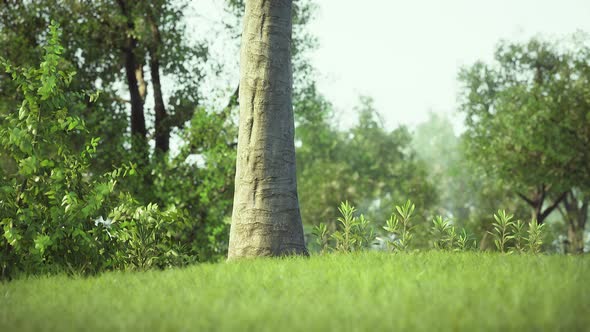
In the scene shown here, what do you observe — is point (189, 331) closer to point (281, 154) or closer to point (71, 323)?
point (71, 323)

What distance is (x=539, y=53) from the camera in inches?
1102

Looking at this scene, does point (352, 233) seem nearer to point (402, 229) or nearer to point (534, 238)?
point (402, 229)

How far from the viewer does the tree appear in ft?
71.6

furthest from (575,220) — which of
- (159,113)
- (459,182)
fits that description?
(459,182)

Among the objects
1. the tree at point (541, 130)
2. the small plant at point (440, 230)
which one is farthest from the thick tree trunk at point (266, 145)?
the tree at point (541, 130)

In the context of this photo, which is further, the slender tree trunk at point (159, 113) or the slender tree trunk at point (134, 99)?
the slender tree trunk at point (159, 113)

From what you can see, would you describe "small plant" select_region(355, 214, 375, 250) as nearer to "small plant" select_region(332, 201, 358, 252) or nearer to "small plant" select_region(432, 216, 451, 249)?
"small plant" select_region(332, 201, 358, 252)

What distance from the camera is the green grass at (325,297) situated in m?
3.58

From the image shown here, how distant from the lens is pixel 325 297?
4.31 meters

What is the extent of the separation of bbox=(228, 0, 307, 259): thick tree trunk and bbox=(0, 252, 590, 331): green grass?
3.82 ft

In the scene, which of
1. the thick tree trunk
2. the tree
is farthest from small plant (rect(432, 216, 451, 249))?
the tree

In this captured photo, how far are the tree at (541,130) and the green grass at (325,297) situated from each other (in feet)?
55.9

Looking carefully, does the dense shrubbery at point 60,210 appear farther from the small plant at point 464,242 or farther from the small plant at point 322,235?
the small plant at point 464,242

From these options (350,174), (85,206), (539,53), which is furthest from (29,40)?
(350,174)
